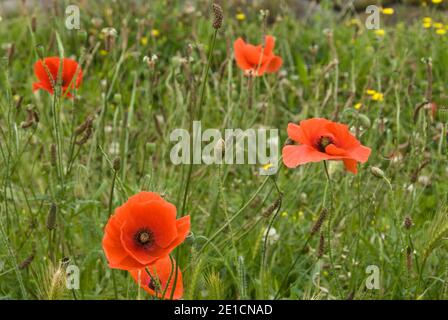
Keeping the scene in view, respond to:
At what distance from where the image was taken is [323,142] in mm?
1457

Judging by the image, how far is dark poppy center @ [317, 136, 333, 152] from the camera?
1.45 metres

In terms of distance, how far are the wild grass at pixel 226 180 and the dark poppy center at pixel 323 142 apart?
67 mm

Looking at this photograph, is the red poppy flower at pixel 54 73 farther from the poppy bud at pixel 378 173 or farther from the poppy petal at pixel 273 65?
the poppy bud at pixel 378 173

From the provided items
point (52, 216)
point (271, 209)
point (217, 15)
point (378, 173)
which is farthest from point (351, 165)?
point (52, 216)

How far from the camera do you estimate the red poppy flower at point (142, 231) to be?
1.28m

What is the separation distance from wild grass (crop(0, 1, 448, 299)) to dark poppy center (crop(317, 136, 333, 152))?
2.6 inches

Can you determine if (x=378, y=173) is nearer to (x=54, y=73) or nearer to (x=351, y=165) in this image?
(x=351, y=165)

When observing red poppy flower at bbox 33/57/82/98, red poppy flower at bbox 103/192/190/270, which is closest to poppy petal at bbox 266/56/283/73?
red poppy flower at bbox 33/57/82/98

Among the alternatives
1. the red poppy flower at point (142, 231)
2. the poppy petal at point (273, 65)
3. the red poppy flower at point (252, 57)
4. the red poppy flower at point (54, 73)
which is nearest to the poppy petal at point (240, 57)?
the red poppy flower at point (252, 57)

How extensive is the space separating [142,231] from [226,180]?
5.09 feet

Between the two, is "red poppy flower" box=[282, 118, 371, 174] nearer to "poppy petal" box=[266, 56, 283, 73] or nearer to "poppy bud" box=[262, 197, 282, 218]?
"poppy bud" box=[262, 197, 282, 218]

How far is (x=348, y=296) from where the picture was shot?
5.87 feet
